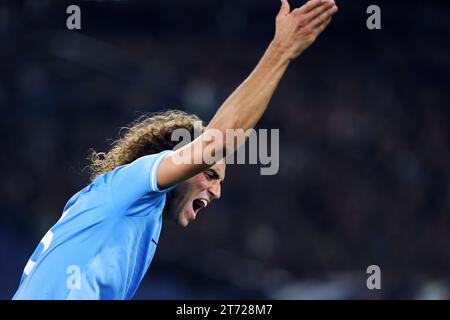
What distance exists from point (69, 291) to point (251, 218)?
6118mm

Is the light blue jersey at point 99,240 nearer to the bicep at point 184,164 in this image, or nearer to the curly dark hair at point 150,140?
the bicep at point 184,164

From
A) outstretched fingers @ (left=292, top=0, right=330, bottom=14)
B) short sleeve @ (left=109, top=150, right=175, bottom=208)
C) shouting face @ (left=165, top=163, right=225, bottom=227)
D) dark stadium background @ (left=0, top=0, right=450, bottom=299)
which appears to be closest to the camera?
outstretched fingers @ (left=292, top=0, right=330, bottom=14)

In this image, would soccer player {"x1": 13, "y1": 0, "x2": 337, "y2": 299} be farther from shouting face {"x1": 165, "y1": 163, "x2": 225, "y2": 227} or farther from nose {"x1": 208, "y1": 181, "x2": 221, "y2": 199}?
nose {"x1": 208, "y1": 181, "x2": 221, "y2": 199}

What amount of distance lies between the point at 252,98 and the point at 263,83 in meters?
0.07

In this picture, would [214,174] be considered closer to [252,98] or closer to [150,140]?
[150,140]

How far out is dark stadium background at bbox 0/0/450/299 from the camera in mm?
8812

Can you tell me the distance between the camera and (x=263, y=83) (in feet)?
9.84

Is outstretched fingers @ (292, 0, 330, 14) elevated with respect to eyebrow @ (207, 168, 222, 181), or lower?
elevated

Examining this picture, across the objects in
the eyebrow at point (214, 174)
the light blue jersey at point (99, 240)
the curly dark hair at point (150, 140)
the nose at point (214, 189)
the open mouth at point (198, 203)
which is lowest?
the light blue jersey at point (99, 240)

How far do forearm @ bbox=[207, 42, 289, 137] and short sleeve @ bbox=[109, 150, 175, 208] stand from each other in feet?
1.07

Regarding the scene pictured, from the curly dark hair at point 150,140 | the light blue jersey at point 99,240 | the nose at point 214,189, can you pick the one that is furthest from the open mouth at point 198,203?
the light blue jersey at point 99,240

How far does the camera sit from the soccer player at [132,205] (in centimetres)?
300

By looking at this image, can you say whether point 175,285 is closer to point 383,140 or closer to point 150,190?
point 383,140

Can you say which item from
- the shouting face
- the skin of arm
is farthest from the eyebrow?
the skin of arm
